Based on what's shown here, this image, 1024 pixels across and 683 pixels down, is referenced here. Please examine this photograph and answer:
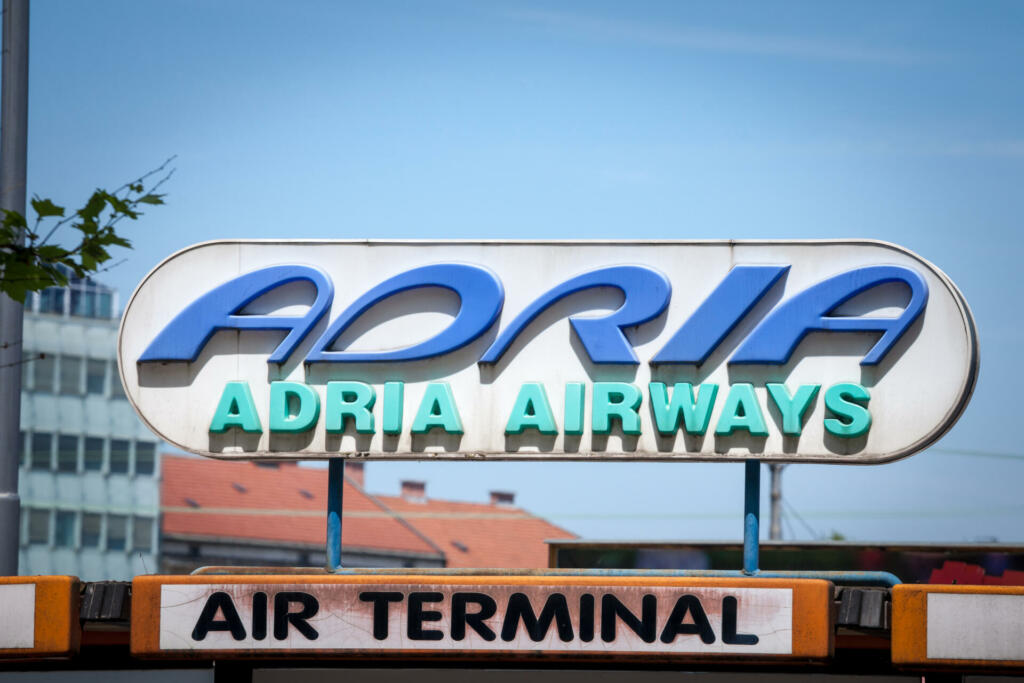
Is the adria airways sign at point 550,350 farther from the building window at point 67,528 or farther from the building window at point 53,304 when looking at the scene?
the building window at point 53,304

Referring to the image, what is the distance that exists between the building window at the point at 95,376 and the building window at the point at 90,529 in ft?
21.6

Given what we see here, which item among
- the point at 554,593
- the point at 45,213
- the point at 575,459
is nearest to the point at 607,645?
the point at 554,593

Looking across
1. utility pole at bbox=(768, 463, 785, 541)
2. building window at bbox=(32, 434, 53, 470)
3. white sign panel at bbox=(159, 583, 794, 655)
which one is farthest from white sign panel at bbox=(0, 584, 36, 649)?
building window at bbox=(32, 434, 53, 470)

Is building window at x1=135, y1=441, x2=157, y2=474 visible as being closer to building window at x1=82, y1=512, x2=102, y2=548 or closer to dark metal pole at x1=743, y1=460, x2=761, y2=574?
building window at x1=82, y1=512, x2=102, y2=548

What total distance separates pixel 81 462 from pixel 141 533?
16.5ft

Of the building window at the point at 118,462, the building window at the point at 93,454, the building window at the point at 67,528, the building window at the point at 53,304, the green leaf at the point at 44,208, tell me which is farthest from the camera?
the building window at the point at 53,304

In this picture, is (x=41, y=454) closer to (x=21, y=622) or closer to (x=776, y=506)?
(x=776, y=506)

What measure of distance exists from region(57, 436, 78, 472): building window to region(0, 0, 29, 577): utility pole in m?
69.3

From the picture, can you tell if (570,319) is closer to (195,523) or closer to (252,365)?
(252,365)

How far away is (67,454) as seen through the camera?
77.2 m

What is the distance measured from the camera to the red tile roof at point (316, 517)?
251 ft

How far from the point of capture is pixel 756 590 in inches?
388

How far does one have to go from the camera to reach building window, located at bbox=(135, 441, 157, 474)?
→ 78375 mm

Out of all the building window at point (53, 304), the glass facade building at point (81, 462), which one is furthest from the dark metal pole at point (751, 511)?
the building window at point (53, 304)
